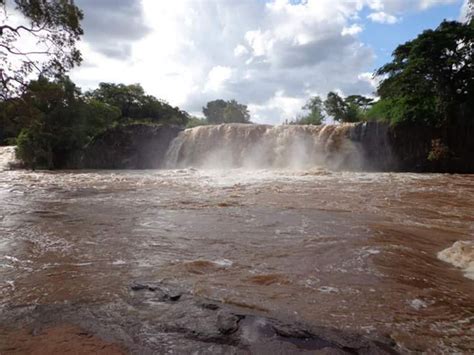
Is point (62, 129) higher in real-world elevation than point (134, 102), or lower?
lower

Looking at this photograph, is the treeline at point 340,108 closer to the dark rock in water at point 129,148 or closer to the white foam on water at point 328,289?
the dark rock in water at point 129,148

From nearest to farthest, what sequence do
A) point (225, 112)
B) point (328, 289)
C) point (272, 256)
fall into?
point (328, 289) → point (272, 256) → point (225, 112)

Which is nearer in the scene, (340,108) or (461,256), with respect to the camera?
(461,256)

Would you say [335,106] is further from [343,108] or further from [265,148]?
[265,148]

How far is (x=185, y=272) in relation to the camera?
4570mm

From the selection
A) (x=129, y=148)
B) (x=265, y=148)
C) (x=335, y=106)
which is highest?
(x=335, y=106)

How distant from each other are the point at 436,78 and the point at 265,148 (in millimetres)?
8848

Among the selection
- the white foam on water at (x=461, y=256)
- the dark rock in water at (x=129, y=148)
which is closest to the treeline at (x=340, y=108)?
the dark rock in water at (x=129, y=148)

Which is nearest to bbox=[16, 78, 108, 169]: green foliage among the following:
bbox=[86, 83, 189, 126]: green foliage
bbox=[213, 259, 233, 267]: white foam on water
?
bbox=[86, 83, 189, 126]: green foliage

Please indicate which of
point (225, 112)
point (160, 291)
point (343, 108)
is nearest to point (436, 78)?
point (343, 108)

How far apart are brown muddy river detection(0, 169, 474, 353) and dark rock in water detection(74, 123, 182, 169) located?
15.8m

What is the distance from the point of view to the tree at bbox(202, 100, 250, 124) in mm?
57125

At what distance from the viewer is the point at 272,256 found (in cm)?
528

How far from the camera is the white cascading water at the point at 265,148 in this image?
20047 mm
